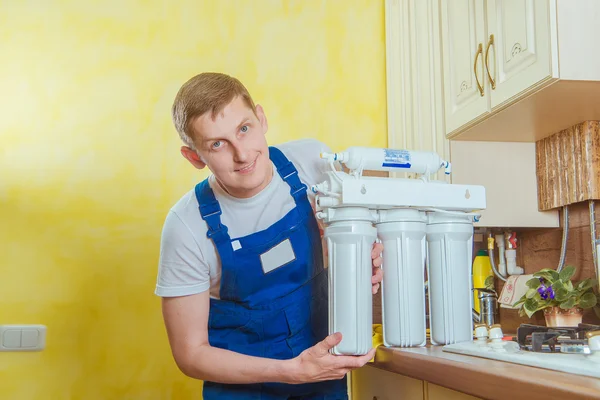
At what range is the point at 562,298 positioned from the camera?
159 centimetres

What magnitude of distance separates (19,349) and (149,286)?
48 centimetres

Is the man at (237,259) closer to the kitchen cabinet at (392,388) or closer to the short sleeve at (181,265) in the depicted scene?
the short sleeve at (181,265)

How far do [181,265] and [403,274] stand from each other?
483 mm

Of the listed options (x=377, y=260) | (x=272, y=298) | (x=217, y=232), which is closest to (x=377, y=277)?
(x=377, y=260)

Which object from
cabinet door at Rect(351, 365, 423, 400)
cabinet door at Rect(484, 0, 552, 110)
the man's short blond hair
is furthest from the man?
cabinet door at Rect(484, 0, 552, 110)

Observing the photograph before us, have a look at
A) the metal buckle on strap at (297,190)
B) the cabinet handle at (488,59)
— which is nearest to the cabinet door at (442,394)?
the metal buckle on strap at (297,190)

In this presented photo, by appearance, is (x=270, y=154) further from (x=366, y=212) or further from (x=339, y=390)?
(x=339, y=390)

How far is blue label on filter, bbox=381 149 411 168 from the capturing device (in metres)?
1.26

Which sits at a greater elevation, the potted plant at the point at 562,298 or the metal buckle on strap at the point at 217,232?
the metal buckle on strap at the point at 217,232

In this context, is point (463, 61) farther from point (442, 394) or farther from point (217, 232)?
point (442, 394)

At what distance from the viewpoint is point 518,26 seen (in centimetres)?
148

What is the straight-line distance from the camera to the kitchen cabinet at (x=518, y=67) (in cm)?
132

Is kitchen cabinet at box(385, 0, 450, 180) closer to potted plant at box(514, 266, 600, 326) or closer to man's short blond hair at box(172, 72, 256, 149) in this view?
potted plant at box(514, 266, 600, 326)

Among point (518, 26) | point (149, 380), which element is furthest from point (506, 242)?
point (149, 380)
